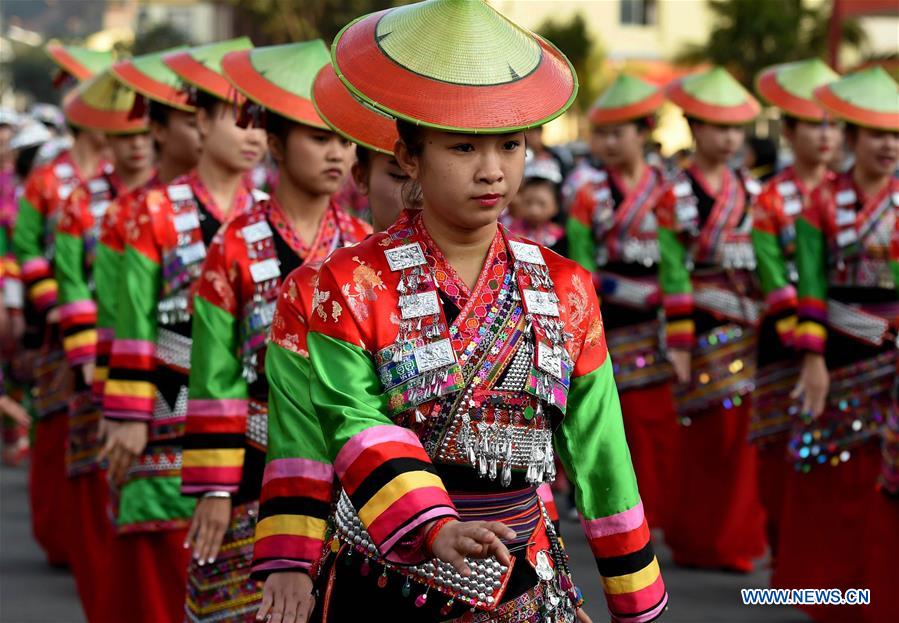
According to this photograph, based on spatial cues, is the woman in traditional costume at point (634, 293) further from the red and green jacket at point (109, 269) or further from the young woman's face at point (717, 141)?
the red and green jacket at point (109, 269)

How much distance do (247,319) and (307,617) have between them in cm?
153

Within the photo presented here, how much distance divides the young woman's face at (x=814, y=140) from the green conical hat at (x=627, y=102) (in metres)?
1.42

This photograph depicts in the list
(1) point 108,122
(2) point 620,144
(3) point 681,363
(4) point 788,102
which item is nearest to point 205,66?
(1) point 108,122

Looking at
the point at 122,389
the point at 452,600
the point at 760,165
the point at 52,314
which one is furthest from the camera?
the point at 760,165

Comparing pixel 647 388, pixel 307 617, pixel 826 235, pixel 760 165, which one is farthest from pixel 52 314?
pixel 760 165

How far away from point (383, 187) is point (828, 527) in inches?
140

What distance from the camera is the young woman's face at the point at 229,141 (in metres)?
5.90

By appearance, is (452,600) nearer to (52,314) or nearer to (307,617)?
(307,617)

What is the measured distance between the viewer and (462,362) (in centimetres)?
353

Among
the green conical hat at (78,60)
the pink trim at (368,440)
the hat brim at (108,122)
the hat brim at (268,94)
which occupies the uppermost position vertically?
the pink trim at (368,440)

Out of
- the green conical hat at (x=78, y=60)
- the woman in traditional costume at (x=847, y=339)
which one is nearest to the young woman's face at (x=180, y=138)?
the green conical hat at (x=78, y=60)

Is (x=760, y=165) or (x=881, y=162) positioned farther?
(x=760, y=165)

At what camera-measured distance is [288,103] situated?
507 centimetres

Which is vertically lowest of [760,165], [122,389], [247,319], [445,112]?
[760,165]
